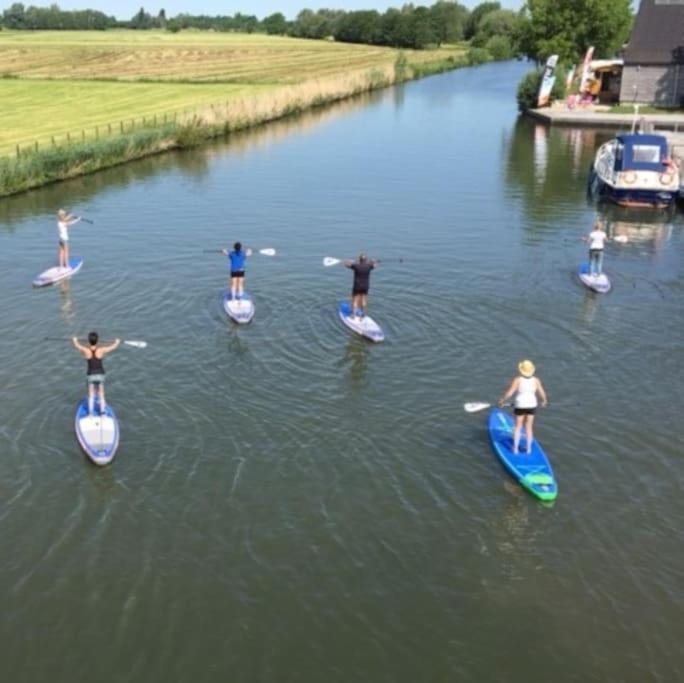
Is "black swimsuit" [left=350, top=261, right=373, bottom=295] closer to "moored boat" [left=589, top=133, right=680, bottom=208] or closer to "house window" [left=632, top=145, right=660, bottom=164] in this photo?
"moored boat" [left=589, top=133, right=680, bottom=208]

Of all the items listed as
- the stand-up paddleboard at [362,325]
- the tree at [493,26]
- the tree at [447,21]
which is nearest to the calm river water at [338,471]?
the stand-up paddleboard at [362,325]

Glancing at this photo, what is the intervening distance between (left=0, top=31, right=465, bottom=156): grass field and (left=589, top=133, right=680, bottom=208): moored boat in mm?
31741

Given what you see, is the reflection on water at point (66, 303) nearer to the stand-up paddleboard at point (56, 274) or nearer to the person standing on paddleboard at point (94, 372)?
the stand-up paddleboard at point (56, 274)

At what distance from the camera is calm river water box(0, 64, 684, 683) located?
41.6 feet

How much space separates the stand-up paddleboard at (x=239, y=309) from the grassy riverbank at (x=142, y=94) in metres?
21.4

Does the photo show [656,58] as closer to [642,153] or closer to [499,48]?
[642,153]

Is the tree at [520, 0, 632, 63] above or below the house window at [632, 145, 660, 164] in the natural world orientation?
above

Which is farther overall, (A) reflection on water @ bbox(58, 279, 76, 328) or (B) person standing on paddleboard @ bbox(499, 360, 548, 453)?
(A) reflection on water @ bbox(58, 279, 76, 328)

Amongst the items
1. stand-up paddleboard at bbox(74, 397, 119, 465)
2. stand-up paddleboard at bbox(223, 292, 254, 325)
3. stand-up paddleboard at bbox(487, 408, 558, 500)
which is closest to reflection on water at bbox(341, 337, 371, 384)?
stand-up paddleboard at bbox(223, 292, 254, 325)

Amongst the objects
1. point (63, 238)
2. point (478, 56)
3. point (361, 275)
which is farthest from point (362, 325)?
point (478, 56)

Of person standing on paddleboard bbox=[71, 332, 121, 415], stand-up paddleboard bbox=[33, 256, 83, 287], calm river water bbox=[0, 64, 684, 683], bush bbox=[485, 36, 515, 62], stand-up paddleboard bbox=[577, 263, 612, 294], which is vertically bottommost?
calm river water bbox=[0, 64, 684, 683]

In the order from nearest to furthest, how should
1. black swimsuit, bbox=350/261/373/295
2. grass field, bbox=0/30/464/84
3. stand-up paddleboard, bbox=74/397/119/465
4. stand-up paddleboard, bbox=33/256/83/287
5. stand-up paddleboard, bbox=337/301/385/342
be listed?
stand-up paddleboard, bbox=74/397/119/465, stand-up paddleboard, bbox=337/301/385/342, black swimsuit, bbox=350/261/373/295, stand-up paddleboard, bbox=33/256/83/287, grass field, bbox=0/30/464/84

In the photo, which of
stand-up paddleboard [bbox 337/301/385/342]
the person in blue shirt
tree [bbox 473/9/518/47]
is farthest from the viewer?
tree [bbox 473/9/518/47]

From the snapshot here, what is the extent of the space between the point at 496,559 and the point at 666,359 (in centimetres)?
1089
